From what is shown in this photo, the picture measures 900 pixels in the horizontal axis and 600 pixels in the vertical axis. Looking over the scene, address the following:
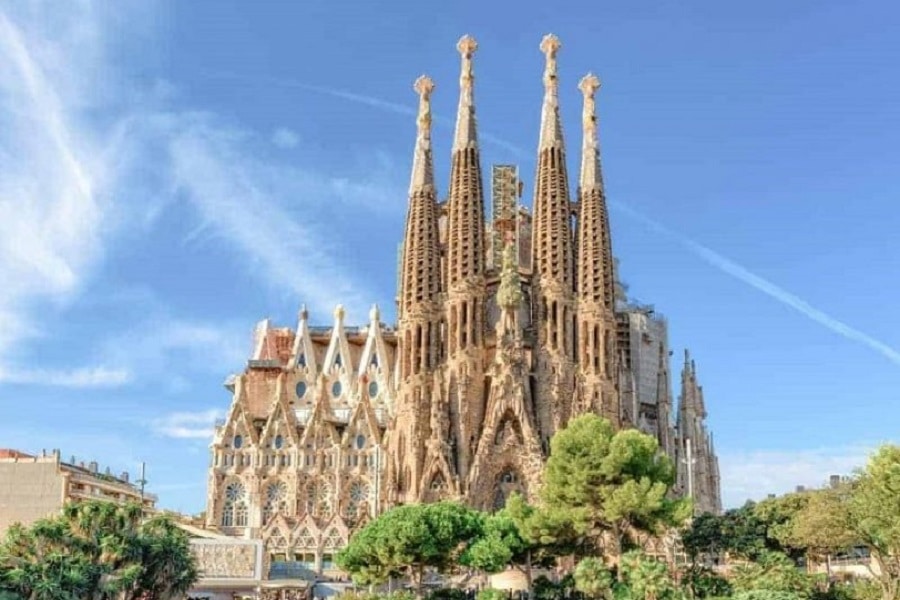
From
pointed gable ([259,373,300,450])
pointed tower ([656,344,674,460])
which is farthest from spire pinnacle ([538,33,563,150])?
pointed gable ([259,373,300,450])

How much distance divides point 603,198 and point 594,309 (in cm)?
790

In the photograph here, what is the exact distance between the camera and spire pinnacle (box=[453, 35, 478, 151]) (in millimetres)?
63719

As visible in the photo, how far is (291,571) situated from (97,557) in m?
24.6

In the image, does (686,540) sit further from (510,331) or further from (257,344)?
(257,344)

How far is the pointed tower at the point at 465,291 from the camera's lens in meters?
57.6

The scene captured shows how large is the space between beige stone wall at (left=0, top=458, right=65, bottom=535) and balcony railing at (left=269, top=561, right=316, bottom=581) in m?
11.7

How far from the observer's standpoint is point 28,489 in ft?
171

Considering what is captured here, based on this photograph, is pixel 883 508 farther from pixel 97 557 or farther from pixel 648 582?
pixel 97 557

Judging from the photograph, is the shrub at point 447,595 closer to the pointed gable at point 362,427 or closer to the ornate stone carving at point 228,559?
the ornate stone carving at point 228,559

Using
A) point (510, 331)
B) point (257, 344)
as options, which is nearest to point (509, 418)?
point (510, 331)

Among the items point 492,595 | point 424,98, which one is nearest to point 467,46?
point 424,98

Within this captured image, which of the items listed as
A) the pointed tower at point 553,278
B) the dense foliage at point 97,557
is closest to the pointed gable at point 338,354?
the pointed tower at point 553,278

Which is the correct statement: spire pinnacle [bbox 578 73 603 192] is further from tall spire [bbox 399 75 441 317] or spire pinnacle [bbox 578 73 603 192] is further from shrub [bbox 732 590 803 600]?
shrub [bbox 732 590 803 600]

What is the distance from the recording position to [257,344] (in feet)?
245
